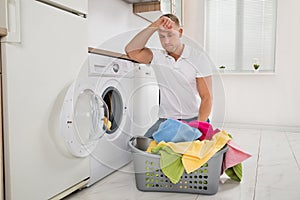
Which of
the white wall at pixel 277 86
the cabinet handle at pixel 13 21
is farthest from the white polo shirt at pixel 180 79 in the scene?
the white wall at pixel 277 86

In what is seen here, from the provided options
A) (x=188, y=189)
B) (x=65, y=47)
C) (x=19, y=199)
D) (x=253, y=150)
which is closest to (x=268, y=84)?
(x=253, y=150)

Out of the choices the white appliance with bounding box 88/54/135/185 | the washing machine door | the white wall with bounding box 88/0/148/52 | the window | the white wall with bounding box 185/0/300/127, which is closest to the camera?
the washing machine door

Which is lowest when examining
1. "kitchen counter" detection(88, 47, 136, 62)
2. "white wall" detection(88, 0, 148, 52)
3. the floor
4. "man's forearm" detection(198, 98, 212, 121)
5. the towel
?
the floor

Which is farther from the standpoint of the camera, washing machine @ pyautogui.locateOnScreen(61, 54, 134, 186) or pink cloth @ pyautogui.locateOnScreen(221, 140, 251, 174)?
pink cloth @ pyautogui.locateOnScreen(221, 140, 251, 174)

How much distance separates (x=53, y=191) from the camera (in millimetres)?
1176

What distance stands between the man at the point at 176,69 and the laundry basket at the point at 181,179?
0.89ft

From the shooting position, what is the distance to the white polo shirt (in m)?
1.50

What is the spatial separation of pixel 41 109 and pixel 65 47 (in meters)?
0.30

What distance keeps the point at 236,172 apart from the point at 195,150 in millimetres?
371

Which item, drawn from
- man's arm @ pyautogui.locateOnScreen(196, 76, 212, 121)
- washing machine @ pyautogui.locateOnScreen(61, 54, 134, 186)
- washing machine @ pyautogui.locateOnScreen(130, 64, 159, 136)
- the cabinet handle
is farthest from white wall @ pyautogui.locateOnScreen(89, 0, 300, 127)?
the cabinet handle

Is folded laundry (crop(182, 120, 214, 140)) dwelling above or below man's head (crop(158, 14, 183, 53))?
below

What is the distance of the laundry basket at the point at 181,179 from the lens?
1342 millimetres

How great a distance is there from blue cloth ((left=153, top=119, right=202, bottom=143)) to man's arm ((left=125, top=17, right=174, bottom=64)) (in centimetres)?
47

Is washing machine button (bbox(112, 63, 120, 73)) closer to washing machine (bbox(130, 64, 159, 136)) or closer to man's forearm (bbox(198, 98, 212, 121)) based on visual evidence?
washing machine (bbox(130, 64, 159, 136))
